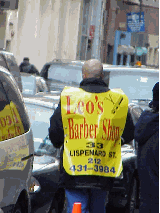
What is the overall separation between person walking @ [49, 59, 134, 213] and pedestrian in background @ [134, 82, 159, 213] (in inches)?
10.0

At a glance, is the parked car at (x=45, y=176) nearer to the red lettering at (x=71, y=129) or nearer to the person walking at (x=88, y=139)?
the person walking at (x=88, y=139)

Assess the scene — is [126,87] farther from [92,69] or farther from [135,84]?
[92,69]

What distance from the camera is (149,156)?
17.0ft

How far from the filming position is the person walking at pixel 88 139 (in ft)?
17.3

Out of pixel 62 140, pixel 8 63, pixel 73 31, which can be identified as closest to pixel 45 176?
pixel 62 140

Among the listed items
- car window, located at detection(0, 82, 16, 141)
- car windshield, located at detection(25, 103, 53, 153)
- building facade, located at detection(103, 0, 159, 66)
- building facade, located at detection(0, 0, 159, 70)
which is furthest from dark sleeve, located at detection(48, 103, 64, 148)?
building facade, located at detection(103, 0, 159, 66)

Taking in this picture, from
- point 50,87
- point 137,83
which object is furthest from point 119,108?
point 50,87

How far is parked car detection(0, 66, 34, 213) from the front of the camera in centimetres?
463

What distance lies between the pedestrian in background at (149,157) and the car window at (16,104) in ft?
2.93

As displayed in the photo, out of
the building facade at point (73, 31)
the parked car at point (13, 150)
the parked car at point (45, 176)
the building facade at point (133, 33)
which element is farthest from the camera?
the building facade at point (133, 33)

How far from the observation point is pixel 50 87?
574 inches

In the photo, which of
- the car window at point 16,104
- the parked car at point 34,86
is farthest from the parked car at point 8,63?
the car window at point 16,104

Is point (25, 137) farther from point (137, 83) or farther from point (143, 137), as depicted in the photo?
point (137, 83)

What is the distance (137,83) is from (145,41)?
44158 mm
